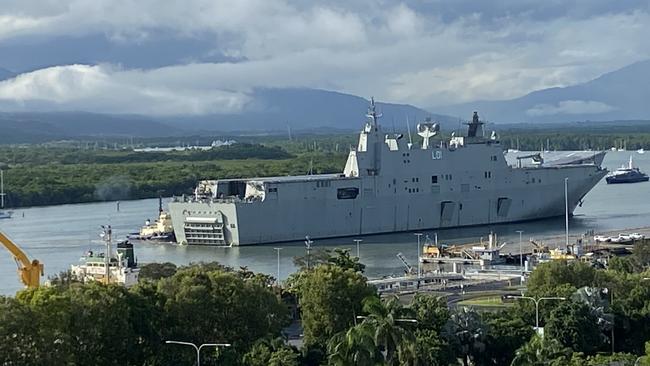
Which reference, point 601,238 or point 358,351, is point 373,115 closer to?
point 601,238

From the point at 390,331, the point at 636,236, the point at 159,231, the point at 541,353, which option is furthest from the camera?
the point at 159,231

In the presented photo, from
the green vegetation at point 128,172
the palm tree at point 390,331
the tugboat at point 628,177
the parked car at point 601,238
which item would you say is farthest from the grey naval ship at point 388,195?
the palm tree at point 390,331

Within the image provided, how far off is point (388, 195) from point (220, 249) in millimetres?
8459

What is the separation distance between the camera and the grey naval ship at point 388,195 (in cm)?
4834

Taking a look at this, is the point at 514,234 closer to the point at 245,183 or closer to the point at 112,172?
the point at 245,183

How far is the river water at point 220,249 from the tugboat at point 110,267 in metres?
1.99

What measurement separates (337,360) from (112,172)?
72.2 metres

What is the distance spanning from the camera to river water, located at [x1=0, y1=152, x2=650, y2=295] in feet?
133

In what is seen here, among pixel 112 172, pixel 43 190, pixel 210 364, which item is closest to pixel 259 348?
pixel 210 364

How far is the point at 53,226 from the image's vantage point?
5478 cm

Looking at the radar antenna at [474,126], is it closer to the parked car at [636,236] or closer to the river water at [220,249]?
the river water at [220,249]

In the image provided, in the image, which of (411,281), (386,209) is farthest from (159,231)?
(411,281)

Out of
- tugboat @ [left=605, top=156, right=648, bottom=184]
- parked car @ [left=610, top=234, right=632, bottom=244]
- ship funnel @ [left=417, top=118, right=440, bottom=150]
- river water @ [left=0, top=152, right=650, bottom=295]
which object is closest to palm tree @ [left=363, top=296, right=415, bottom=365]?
river water @ [left=0, top=152, right=650, bottom=295]

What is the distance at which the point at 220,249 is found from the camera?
154ft
